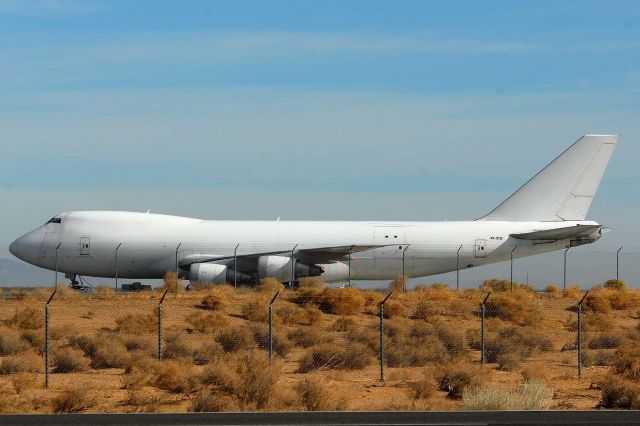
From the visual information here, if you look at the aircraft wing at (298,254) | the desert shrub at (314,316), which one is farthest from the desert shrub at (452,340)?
the aircraft wing at (298,254)

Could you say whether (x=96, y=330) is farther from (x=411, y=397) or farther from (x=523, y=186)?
(x=523, y=186)

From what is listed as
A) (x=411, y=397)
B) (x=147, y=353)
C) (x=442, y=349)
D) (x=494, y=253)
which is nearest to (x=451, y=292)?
(x=494, y=253)

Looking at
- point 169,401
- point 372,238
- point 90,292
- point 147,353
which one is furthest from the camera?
point 372,238

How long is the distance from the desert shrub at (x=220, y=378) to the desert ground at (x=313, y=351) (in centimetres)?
3

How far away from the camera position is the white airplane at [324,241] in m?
50.2

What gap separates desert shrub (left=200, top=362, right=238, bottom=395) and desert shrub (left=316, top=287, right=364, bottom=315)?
63.0ft

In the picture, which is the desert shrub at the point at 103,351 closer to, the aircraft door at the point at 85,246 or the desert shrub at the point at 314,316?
the desert shrub at the point at 314,316

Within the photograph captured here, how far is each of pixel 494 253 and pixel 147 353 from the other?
25398 mm

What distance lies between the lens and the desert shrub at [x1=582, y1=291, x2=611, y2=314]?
46.2m

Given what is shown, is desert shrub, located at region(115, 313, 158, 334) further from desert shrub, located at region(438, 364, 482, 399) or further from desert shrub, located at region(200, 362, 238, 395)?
desert shrub, located at region(438, 364, 482, 399)

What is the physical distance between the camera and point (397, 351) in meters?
31.0

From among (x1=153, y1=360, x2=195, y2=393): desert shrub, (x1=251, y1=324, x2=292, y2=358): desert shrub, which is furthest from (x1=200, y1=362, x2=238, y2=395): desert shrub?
(x1=251, y1=324, x2=292, y2=358): desert shrub

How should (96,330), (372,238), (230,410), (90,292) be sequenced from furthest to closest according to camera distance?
(372,238)
(90,292)
(96,330)
(230,410)

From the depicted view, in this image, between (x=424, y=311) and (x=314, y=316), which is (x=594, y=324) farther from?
(x=314, y=316)
